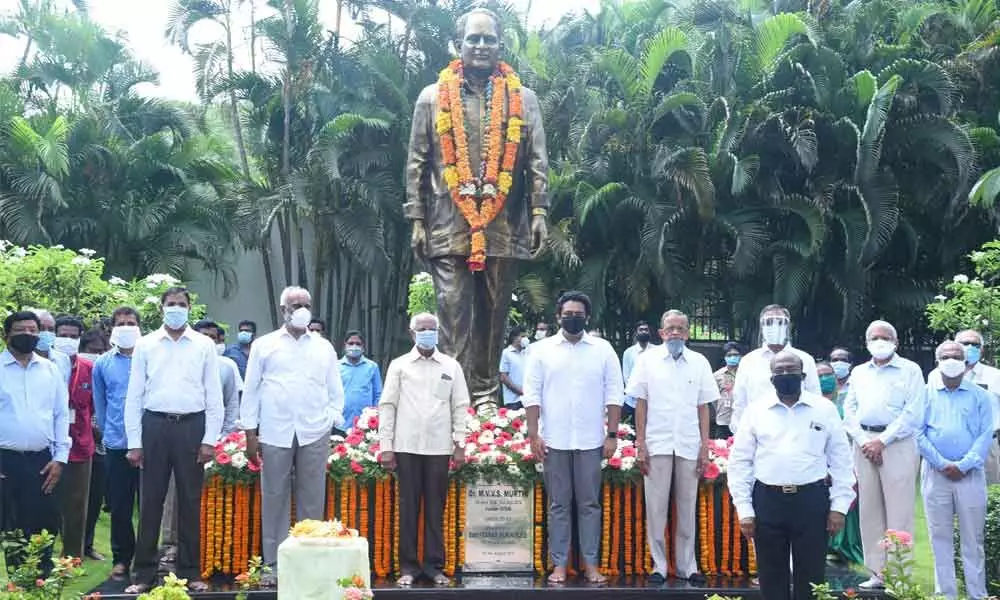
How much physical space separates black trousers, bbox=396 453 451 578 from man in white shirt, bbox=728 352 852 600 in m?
2.22

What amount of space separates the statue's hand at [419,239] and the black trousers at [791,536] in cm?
403

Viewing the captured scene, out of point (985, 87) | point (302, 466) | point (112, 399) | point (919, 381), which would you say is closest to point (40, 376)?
point (112, 399)

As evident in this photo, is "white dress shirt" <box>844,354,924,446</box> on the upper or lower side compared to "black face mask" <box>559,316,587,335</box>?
lower

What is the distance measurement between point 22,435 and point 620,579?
395cm

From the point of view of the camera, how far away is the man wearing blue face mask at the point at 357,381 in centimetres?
1084

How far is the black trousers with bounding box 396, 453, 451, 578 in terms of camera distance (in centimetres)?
759

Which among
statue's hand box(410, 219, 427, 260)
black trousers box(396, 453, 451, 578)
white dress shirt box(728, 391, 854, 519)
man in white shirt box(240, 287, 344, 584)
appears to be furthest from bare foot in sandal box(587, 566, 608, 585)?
statue's hand box(410, 219, 427, 260)

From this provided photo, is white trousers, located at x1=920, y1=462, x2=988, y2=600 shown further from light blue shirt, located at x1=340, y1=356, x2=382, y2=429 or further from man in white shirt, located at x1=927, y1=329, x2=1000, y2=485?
light blue shirt, located at x1=340, y1=356, x2=382, y2=429

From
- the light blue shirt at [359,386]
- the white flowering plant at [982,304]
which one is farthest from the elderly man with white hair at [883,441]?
the light blue shirt at [359,386]

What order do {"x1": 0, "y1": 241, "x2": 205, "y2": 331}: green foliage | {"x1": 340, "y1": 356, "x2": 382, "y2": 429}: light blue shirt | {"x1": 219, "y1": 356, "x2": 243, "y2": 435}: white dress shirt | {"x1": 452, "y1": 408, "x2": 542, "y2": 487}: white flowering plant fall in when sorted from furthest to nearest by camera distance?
1. {"x1": 0, "y1": 241, "x2": 205, "y2": 331}: green foliage
2. {"x1": 340, "y1": 356, "x2": 382, "y2": 429}: light blue shirt
3. {"x1": 219, "y1": 356, "x2": 243, "y2": 435}: white dress shirt
4. {"x1": 452, "y1": 408, "x2": 542, "y2": 487}: white flowering plant

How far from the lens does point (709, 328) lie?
65.9ft

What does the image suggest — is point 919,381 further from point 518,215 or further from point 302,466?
point 302,466

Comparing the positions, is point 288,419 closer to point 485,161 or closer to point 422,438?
point 422,438

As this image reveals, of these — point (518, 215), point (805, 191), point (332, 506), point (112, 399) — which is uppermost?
point (805, 191)
